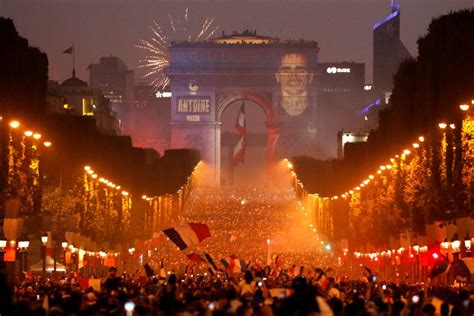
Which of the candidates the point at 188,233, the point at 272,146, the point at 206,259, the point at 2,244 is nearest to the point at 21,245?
the point at 2,244

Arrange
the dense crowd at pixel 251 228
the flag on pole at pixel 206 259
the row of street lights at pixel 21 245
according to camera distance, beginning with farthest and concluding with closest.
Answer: the dense crowd at pixel 251 228, the row of street lights at pixel 21 245, the flag on pole at pixel 206 259

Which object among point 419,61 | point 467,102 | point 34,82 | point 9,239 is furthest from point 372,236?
point 9,239

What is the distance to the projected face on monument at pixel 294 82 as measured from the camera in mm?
168875

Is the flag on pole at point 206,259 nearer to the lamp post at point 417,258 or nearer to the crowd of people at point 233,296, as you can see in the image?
the crowd of people at point 233,296

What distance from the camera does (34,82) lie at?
215ft

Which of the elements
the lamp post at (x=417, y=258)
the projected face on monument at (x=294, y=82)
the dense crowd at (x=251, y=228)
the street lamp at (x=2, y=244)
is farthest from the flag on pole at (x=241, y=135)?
the street lamp at (x=2, y=244)

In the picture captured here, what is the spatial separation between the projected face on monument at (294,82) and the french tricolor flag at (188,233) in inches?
4688

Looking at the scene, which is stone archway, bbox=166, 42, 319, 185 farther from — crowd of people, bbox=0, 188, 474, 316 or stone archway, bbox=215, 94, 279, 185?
crowd of people, bbox=0, 188, 474, 316

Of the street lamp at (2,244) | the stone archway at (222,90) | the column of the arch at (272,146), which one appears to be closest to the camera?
the street lamp at (2,244)

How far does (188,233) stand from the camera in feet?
162

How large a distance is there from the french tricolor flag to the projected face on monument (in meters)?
119

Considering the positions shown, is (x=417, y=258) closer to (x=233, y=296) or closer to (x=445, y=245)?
(x=445, y=245)

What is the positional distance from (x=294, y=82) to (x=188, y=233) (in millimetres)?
121138

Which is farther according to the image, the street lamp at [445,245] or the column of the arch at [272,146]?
the column of the arch at [272,146]
